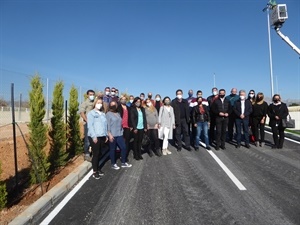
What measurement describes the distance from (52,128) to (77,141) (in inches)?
82.0

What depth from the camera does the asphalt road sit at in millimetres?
4672

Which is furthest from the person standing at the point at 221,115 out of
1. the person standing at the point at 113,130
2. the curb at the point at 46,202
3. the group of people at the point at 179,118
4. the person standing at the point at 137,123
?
the curb at the point at 46,202

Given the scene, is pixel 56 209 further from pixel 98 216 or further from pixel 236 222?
pixel 236 222

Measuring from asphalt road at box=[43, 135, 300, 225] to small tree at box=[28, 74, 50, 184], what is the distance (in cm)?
126

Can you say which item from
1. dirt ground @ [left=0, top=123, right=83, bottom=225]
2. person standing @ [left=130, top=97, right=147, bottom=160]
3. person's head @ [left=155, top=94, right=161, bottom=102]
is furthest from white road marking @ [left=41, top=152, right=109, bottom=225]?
person's head @ [left=155, top=94, right=161, bottom=102]

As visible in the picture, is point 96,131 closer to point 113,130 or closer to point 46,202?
point 113,130

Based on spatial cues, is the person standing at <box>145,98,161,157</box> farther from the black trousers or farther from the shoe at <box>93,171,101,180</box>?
the shoe at <box>93,171,101,180</box>

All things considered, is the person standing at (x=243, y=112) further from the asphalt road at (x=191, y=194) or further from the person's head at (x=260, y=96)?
the asphalt road at (x=191, y=194)

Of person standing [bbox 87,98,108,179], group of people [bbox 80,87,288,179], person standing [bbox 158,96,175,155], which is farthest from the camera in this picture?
person standing [bbox 158,96,175,155]

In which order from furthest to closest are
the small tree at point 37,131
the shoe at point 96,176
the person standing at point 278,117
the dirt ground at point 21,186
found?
the person standing at point 278,117
the shoe at point 96,176
the small tree at point 37,131
the dirt ground at point 21,186

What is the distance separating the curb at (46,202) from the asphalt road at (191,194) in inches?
12.3

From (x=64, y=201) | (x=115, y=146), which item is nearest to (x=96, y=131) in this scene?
(x=115, y=146)

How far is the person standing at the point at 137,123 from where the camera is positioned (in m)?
9.05

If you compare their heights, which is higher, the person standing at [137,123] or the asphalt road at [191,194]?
the person standing at [137,123]
